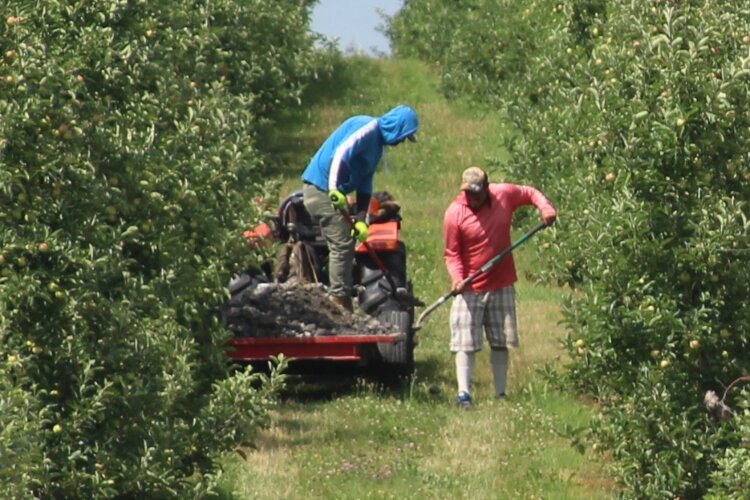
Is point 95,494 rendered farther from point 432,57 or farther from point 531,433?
point 432,57

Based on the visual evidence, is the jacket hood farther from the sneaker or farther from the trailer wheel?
the sneaker

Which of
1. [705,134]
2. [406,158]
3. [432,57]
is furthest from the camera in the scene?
[432,57]

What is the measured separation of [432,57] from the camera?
156 feet

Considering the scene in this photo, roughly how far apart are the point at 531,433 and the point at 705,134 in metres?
3.36

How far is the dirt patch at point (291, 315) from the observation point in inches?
525

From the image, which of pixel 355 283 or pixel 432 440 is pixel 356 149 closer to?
pixel 355 283

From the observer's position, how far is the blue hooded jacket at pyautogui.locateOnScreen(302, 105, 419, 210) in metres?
13.6

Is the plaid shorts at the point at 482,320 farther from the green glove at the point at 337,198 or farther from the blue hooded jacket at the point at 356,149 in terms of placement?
the blue hooded jacket at the point at 356,149

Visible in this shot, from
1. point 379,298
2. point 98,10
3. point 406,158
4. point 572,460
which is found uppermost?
point 406,158

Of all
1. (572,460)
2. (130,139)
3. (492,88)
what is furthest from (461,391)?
(492,88)

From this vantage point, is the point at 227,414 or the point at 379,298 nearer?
the point at 227,414

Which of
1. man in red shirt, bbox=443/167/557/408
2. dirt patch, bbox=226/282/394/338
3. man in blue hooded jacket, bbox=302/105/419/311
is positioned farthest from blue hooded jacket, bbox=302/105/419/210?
A: dirt patch, bbox=226/282/394/338

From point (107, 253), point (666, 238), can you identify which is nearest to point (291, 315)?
point (666, 238)

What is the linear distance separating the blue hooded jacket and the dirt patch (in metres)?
0.85
